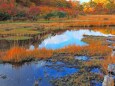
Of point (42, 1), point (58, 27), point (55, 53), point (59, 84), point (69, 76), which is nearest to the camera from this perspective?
point (59, 84)

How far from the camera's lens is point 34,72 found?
46.6ft

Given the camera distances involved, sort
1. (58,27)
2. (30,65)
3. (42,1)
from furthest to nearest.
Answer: (42,1) < (58,27) < (30,65)

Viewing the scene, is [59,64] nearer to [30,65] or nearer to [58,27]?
[30,65]

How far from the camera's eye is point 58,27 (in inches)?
1576

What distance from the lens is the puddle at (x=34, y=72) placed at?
12461 mm

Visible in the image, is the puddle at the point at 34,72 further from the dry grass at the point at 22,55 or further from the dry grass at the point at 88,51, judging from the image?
the dry grass at the point at 88,51

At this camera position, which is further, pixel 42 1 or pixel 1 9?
pixel 42 1

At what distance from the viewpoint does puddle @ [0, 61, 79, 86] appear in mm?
12461

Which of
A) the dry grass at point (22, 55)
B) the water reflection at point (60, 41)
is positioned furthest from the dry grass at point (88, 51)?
the water reflection at point (60, 41)

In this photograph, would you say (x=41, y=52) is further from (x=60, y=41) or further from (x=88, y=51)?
(x=60, y=41)

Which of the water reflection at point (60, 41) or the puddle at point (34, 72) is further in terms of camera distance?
the water reflection at point (60, 41)

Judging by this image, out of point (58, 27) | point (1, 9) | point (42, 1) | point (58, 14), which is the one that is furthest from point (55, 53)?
point (42, 1)

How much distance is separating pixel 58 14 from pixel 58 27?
63.1ft

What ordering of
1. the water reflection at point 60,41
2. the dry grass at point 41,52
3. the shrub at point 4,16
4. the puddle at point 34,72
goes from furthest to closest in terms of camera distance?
the shrub at point 4,16, the water reflection at point 60,41, the dry grass at point 41,52, the puddle at point 34,72
